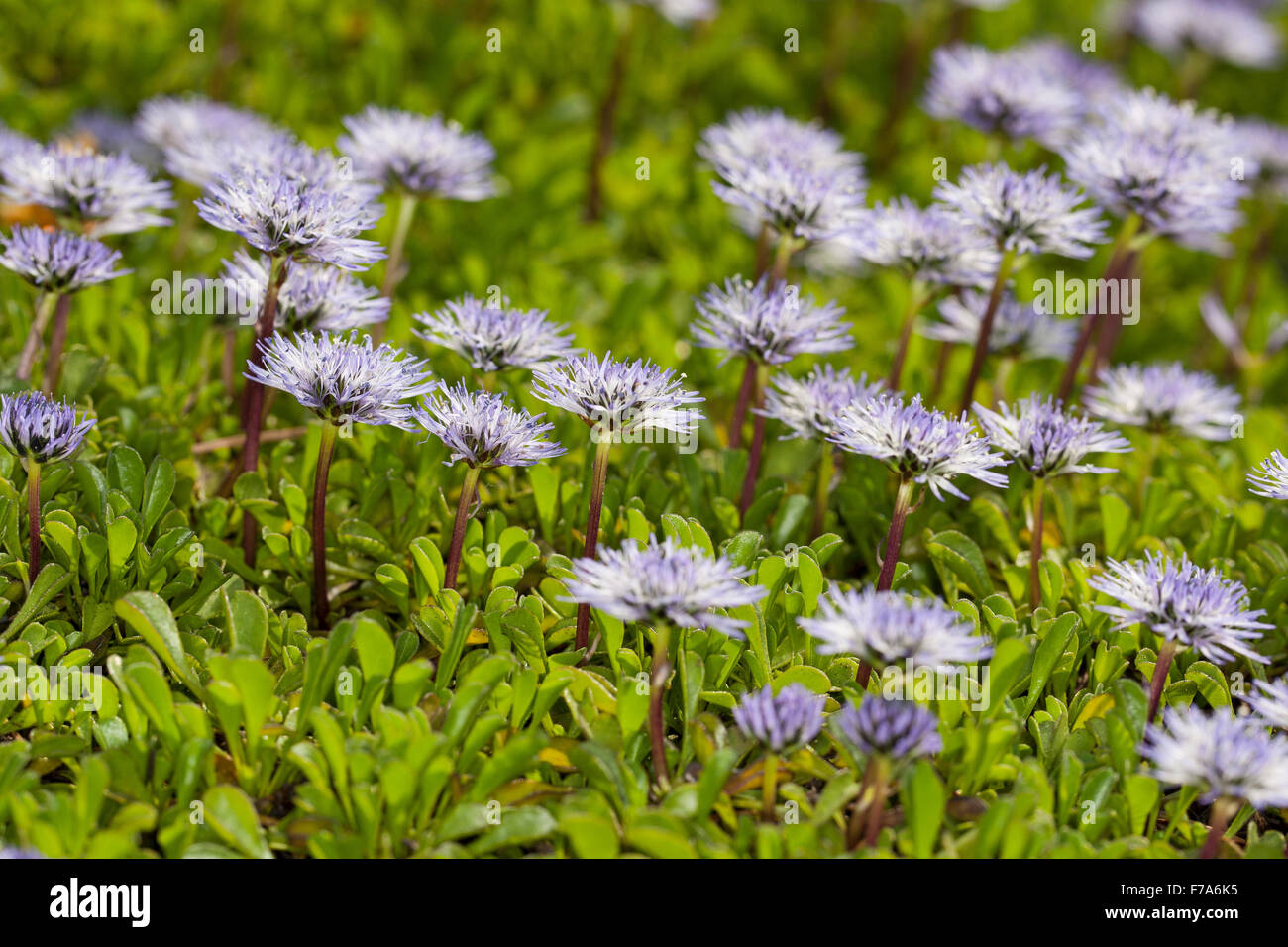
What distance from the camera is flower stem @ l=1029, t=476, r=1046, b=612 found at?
3.20 meters

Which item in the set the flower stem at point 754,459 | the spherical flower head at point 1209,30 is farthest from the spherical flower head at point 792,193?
the spherical flower head at point 1209,30

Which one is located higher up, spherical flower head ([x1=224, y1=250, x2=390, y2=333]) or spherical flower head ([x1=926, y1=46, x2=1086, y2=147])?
spherical flower head ([x1=926, y1=46, x2=1086, y2=147])

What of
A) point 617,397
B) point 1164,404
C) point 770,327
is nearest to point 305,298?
point 617,397

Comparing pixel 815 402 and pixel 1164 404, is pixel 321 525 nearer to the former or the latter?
pixel 815 402

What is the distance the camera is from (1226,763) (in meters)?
2.36

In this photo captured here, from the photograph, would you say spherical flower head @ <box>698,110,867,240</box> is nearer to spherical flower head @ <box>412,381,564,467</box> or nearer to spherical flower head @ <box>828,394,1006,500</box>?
spherical flower head @ <box>828,394,1006,500</box>

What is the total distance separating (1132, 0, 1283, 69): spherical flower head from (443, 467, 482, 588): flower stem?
5137 millimetres

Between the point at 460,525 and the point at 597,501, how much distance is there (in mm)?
347

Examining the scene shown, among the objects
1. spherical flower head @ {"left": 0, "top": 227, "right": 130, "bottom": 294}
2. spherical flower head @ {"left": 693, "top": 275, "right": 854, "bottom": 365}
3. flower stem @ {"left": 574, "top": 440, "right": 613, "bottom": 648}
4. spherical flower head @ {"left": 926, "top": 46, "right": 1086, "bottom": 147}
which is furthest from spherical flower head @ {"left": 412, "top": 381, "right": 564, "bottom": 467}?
spherical flower head @ {"left": 926, "top": 46, "right": 1086, "bottom": 147}

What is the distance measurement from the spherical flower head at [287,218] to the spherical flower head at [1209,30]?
5.03 meters

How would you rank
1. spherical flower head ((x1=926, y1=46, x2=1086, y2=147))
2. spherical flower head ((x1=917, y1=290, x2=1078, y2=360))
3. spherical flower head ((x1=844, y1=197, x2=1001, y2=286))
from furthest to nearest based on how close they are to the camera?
spherical flower head ((x1=926, y1=46, x2=1086, y2=147)), spherical flower head ((x1=917, y1=290, x2=1078, y2=360)), spherical flower head ((x1=844, y1=197, x2=1001, y2=286))
